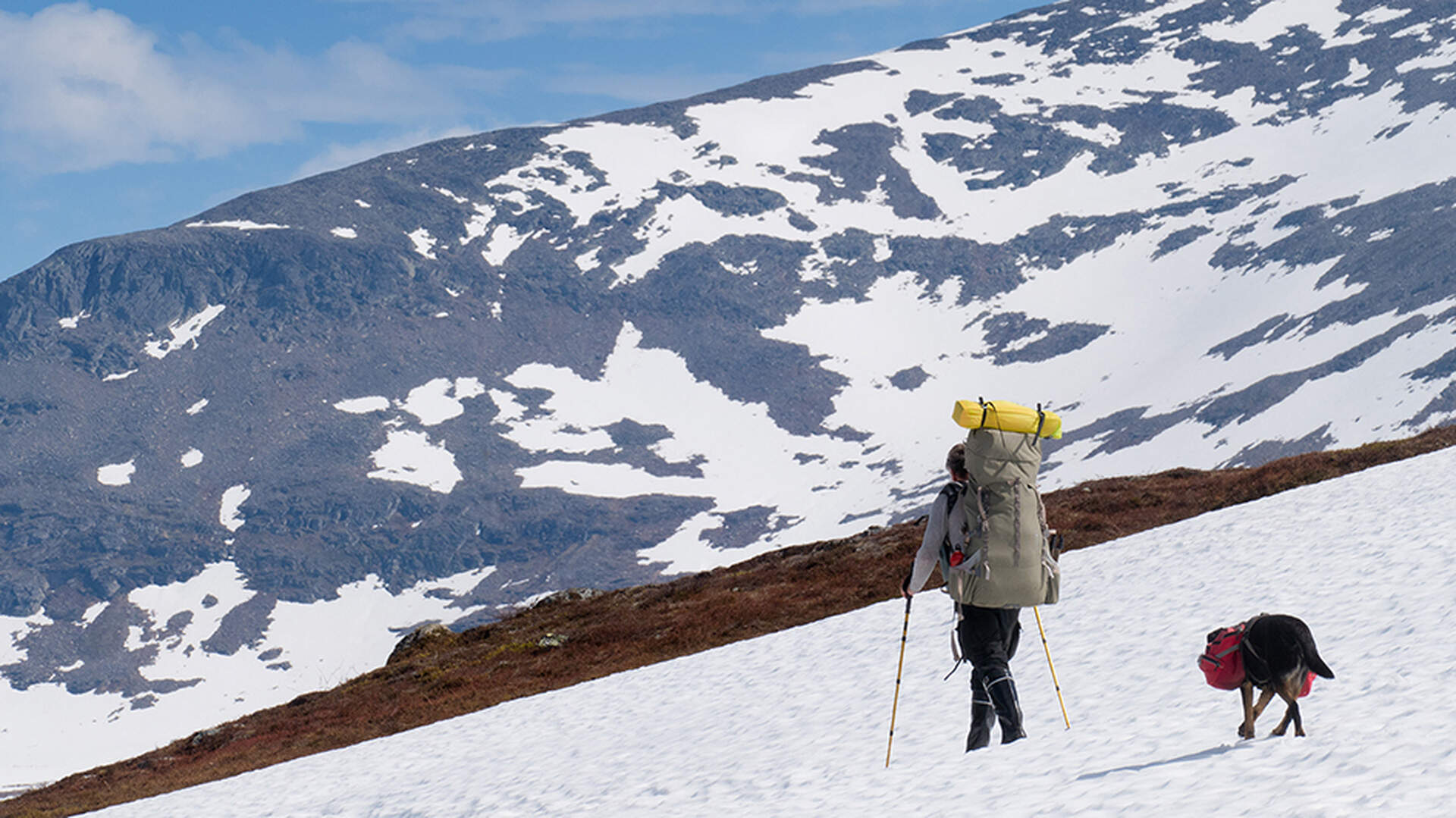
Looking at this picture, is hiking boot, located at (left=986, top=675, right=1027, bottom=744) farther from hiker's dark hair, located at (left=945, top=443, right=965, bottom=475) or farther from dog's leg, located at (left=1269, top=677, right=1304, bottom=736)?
dog's leg, located at (left=1269, top=677, right=1304, bottom=736)

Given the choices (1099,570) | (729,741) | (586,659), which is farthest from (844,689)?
(586,659)

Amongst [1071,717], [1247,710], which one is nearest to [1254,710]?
[1247,710]

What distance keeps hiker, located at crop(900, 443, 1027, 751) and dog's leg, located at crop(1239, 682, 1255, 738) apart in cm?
197

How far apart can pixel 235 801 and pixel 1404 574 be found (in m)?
19.2

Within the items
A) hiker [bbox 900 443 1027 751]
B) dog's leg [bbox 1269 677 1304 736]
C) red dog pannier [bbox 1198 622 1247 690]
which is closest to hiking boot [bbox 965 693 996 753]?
hiker [bbox 900 443 1027 751]

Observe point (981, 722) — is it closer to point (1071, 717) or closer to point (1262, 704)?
point (1071, 717)

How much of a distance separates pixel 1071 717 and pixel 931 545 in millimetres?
3864

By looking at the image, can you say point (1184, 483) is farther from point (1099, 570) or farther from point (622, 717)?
point (622, 717)

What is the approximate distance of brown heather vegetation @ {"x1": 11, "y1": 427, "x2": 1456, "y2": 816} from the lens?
98.6ft

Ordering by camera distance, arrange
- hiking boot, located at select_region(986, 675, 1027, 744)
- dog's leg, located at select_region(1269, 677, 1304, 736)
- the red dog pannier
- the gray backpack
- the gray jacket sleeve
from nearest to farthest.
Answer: dog's leg, located at select_region(1269, 677, 1304, 736) → the red dog pannier → the gray backpack → the gray jacket sleeve → hiking boot, located at select_region(986, 675, 1027, 744)

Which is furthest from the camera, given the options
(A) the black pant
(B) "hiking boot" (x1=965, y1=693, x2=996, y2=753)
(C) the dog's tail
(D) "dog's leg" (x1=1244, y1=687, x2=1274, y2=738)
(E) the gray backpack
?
(B) "hiking boot" (x1=965, y1=693, x2=996, y2=753)

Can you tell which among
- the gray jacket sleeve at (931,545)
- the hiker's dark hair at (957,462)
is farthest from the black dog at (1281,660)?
the hiker's dark hair at (957,462)

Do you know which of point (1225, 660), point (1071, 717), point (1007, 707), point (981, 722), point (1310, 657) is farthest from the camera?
point (1071, 717)

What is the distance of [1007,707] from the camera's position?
11.7 meters
